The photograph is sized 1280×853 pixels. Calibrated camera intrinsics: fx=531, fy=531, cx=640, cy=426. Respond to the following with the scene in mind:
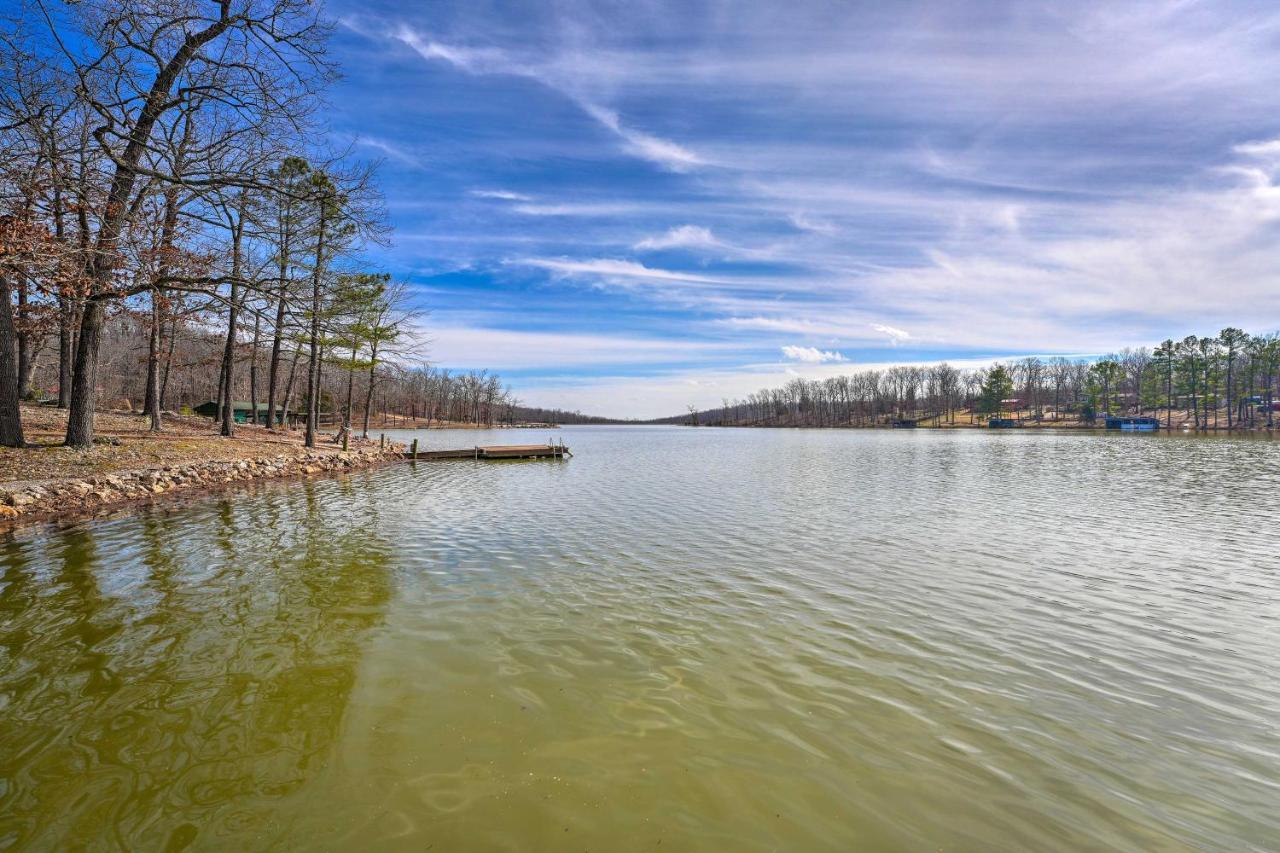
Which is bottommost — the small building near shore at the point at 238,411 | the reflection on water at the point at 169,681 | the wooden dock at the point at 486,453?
the reflection on water at the point at 169,681

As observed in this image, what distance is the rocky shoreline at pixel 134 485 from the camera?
11.4 metres

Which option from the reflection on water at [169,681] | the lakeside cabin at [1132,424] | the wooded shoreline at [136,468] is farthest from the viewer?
the lakeside cabin at [1132,424]

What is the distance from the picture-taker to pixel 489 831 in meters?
3.11

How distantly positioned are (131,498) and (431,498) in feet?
24.0

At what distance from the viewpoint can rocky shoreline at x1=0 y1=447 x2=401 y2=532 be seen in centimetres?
1142

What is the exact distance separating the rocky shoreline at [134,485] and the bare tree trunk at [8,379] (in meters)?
2.95

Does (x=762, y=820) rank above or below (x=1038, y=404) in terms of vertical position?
below

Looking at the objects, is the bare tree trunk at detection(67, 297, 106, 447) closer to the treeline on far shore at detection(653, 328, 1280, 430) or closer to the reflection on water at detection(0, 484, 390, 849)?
the reflection on water at detection(0, 484, 390, 849)

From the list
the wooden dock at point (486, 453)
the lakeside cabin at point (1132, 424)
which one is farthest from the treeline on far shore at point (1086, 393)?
the wooden dock at point (486, 453)

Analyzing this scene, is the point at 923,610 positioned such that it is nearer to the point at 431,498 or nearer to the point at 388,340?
the point at 431,498

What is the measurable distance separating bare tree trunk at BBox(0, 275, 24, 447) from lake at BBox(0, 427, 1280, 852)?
6488 millimetres

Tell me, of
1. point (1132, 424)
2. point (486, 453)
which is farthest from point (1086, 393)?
point (486, 453)

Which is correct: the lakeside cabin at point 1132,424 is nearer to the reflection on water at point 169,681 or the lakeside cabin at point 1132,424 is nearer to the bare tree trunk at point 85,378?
the reflection on water at point 169,681

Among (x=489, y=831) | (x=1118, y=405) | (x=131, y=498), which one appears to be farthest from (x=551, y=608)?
(x=1118, y=405)
